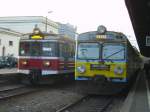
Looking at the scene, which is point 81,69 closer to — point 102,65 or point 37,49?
point 102,65

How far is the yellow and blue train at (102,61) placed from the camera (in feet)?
53.7

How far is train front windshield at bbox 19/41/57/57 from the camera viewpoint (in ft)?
64.3

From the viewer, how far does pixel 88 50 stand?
55.8 ft

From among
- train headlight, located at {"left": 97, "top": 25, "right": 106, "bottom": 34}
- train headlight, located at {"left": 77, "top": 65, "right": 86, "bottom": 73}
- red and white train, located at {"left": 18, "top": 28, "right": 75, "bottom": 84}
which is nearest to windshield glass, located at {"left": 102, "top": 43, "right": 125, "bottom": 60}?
train headlight, located at {"left": 97, "top": 25, "right": 106, "bottom": 34}

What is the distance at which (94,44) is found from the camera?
17.0 meters

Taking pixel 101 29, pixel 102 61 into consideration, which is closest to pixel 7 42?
pixel 101 29

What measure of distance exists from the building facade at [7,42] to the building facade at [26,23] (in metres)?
10.1

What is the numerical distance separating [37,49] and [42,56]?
490 mm

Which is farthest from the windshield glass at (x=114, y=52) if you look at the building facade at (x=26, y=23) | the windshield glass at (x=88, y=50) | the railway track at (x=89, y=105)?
the building facade at (x=26, y=23)

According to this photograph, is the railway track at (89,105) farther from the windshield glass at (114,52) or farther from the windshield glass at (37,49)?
the windshield glass at (37,49)

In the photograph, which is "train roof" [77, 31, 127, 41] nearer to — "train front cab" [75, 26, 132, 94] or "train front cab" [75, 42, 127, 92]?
"train front cab" [75, 26, 132, 94]

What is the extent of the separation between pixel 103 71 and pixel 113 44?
4.19 feet

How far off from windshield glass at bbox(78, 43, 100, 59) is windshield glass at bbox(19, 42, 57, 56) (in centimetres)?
269

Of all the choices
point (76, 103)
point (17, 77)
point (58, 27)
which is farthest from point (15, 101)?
point (58, 27)
